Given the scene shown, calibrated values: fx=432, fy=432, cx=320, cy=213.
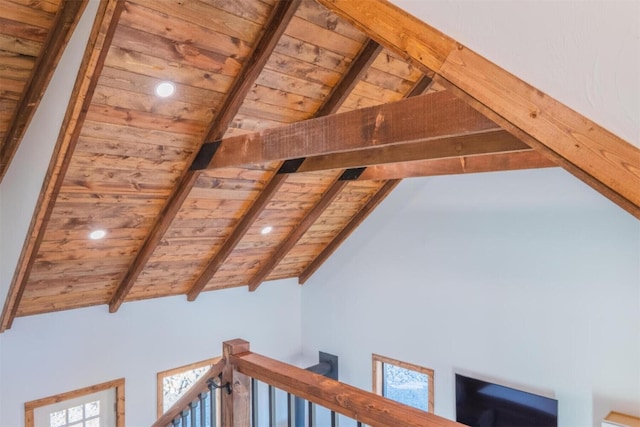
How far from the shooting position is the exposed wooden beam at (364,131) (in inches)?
84.9

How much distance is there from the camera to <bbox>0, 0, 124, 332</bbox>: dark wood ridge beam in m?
2.45

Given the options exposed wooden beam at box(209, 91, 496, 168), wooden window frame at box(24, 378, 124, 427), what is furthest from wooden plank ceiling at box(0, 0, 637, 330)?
wooden window frame at box(24, 378, 124, 427)

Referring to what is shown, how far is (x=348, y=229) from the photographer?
627cm

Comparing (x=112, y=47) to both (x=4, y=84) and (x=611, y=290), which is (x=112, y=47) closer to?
(x=4, y=84)

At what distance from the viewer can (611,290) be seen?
4191mm


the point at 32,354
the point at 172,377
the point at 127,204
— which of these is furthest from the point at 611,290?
the point at 32,354

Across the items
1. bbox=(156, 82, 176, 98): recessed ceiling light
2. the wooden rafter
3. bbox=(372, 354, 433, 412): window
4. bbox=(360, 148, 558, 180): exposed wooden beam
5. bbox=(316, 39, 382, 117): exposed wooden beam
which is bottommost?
bbox=(372, 354, 433, 412): window

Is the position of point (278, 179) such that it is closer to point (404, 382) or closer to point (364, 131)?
point (364, 131)

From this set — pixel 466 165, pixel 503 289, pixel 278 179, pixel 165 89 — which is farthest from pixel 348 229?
pixel 165 89

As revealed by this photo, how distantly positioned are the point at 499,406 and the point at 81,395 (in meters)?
4.68

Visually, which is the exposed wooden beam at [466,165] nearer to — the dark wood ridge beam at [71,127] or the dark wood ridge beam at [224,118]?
the dark wood ridge beam at [224,118]

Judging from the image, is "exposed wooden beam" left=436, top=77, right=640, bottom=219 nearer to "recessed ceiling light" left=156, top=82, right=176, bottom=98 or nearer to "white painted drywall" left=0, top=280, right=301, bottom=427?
"recessed ceiling light" left=156, top=82, right=176, bottom=98

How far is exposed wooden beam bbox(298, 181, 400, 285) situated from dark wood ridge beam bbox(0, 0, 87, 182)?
3.88 metres

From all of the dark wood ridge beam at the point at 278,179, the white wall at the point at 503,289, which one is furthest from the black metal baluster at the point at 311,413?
the white wall at the point at 503,289
